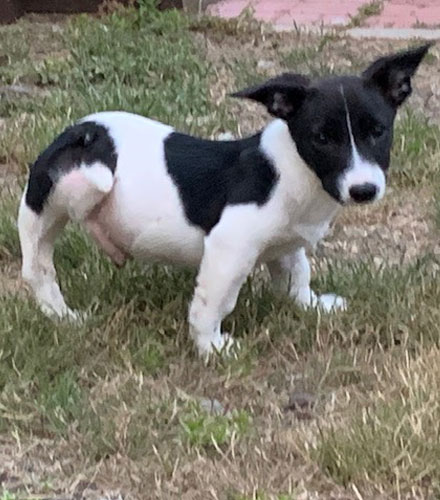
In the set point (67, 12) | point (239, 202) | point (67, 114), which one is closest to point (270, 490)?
point (239, 202)

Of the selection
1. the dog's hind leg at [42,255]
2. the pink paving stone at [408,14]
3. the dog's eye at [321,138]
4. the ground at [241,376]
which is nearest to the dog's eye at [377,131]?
the dog's eye at [321,138]

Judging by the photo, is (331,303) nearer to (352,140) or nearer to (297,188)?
(297,188)

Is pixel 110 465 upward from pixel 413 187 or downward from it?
upward

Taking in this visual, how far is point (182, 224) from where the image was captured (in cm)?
376

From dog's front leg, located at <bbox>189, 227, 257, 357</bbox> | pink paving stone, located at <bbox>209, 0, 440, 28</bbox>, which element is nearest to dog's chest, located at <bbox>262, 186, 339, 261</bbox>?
dog's front leg, located at <bbox>189, 227, 257, 357</bbox>

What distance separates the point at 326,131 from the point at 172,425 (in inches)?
37.2

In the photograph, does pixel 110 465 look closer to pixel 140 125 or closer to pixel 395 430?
pixel 395 430

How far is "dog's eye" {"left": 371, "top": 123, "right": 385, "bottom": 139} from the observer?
3.42 metres

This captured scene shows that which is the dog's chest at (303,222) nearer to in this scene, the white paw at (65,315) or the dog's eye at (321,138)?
the dog's eye at (321,138)

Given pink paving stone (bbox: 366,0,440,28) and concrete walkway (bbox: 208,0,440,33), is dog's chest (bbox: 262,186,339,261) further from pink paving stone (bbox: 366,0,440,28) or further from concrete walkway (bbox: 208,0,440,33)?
pink paving stone (bbox: 366,0,440,28)

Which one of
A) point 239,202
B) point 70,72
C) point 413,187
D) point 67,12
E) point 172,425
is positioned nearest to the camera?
point 172,425

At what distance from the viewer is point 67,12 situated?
27.3 ft

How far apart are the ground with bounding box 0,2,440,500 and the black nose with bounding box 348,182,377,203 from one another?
53cm

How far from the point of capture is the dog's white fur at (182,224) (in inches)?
142
